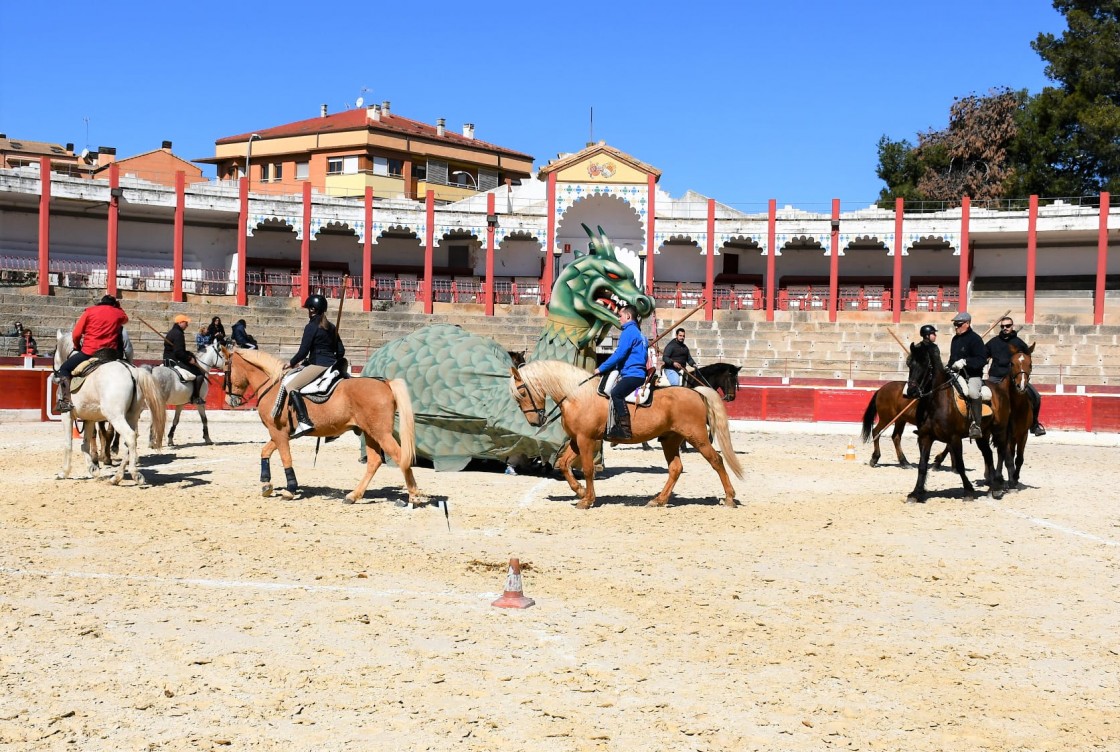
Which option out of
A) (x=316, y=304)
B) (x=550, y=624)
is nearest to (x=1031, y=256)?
(x=316, y=304)

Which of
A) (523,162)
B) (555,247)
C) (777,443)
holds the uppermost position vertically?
(523,162)

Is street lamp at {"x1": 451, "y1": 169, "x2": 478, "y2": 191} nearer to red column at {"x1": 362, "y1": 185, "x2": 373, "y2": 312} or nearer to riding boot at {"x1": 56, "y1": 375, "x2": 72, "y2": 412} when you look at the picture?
red column at {"x1": 362, "y1": 185, "x2": 373, "y2": 312}

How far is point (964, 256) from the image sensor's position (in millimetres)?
41500

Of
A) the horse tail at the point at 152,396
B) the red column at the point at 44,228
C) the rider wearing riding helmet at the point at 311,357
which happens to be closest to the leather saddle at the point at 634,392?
the rider wearing riding helmet at the point at 311,357

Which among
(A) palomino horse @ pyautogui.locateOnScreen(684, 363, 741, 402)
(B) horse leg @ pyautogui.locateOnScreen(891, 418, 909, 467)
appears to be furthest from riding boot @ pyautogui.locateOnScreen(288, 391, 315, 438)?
(B) horse leg @ pyautogui.locateOnScreen(891, 418, 909, 467)

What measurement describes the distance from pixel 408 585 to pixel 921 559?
14.9 ft

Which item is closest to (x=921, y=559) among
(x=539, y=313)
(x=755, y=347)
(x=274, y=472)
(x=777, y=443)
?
(x=274, y=472)

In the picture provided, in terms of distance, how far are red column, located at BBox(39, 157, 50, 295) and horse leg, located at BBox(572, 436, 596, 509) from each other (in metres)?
29.2

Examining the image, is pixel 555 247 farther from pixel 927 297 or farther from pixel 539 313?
pixel 927 297

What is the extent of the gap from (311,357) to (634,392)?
3.70 meters

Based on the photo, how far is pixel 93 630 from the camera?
6.72 meters

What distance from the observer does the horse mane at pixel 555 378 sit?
12555 mm

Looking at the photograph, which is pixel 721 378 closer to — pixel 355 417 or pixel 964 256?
pixel 355 417

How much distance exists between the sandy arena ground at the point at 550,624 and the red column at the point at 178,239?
26604mm
